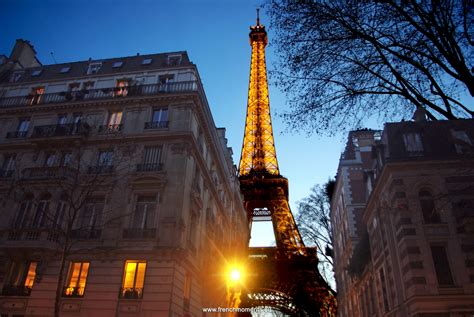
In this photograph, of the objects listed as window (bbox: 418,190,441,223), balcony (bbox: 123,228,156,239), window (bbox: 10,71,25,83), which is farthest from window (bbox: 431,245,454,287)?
window (bbox: 10,71,25,83)

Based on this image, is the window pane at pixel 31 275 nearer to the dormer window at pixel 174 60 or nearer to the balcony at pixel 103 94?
the balcony at pixel 103 94

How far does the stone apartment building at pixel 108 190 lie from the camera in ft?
67.0

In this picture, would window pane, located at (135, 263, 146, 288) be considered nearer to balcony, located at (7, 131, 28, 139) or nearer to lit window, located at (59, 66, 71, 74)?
balcony, located at (7, 131, 28, 139)

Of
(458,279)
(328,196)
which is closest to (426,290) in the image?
(458,279)

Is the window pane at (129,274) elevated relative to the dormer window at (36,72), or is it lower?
lower

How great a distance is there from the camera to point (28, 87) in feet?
99.1

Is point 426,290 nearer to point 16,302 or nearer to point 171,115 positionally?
point 171,115

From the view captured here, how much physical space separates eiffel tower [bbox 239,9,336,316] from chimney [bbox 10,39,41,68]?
30.8 meters

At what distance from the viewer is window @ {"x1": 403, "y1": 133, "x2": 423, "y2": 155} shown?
2112 centimetres

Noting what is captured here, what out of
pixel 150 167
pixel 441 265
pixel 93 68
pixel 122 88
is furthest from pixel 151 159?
pixel 441 265

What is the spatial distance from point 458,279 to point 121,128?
22.5 metres

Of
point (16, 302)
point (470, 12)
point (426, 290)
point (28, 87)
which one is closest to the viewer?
point (470, 12)

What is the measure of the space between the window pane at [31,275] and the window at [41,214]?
7.88ft

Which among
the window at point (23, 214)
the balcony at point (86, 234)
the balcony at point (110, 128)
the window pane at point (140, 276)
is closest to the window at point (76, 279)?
the balcony at point (86, 234)
